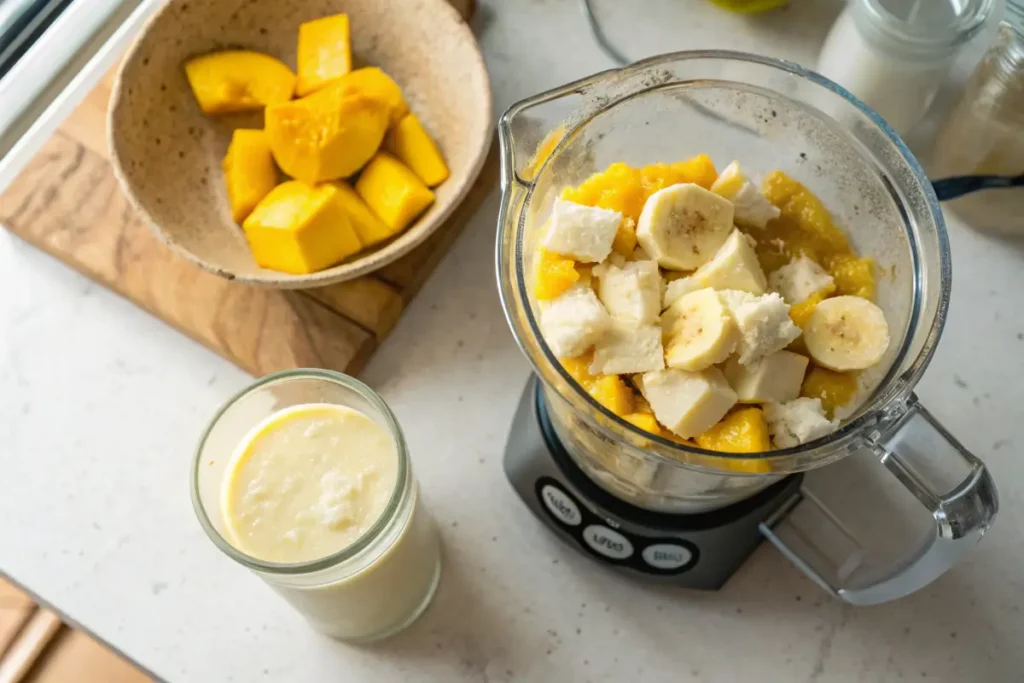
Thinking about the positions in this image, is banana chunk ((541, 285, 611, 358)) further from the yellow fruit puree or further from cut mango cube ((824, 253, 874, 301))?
cut mango cube ((824, 253, 874, 301))

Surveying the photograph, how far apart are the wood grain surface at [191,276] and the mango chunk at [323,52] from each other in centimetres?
19

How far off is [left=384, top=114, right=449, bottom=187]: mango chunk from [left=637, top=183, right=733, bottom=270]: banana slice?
310 millimetres

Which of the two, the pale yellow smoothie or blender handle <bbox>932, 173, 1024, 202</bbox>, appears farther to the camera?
blender handle <bbox>932, 173, 1024, 202</bbox>

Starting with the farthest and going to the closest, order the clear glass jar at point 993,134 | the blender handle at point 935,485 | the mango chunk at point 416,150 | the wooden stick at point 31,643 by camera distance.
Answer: the wooden stick at point 31,643 < the mango chunk at point 416,150 < the clear glass jar at point 993,134 < the blender handle at point 935,485

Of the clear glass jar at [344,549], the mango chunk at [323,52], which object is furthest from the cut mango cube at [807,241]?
the mango chunk at [323,52]

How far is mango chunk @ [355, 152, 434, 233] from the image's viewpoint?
87 cm

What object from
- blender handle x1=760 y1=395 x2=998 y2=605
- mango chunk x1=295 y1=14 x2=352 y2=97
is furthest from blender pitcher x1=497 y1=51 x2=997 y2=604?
mango chunk x1=295 y1=14 x2=352 y2=97

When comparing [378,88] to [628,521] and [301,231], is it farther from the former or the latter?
[628,521]

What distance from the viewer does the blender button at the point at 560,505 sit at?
2.41ft

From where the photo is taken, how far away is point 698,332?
60 centimetres

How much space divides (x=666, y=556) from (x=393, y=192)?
45 cm

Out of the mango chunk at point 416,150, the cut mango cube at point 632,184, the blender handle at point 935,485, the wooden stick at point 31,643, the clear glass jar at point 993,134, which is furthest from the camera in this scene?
the wooden stick at point 31,643

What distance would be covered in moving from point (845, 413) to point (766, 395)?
0.08 meters

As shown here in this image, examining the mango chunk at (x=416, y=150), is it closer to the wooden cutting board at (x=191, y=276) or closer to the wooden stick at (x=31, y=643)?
the wooden cutting board at (x=191, y=276)
